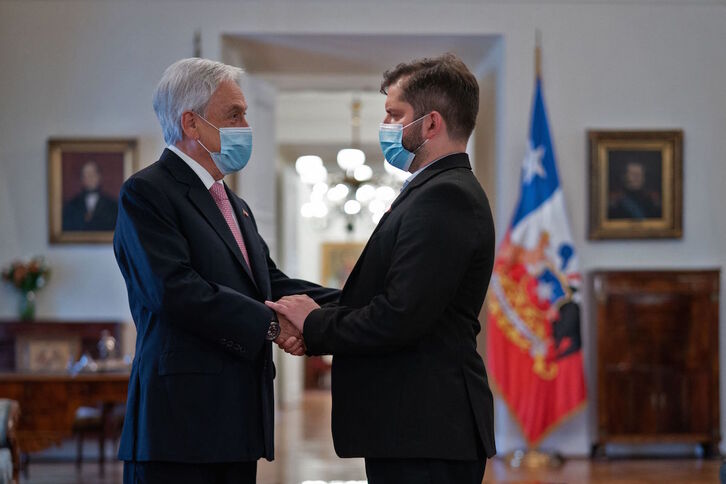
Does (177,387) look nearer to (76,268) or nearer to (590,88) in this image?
(76,268)

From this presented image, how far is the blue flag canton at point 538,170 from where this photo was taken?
687 cm

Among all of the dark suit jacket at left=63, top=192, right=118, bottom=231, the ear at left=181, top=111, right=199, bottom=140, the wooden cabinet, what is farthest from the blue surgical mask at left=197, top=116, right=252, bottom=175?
the wooden cabinet

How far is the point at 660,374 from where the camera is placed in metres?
6.89

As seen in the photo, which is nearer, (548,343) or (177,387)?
(177,387)

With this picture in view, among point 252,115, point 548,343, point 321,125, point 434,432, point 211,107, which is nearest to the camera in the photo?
point 434,432

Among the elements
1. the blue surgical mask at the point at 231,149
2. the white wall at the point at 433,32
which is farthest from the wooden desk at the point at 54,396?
the blue surgical mask at the point at 231,149

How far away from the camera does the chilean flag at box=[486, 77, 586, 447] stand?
265 inches

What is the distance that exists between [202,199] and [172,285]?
31cm

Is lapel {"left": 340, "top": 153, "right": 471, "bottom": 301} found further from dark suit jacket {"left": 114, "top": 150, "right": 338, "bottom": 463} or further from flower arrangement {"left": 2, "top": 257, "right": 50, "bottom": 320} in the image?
flower arrangement {"left": 2, "top": 257, "right": 50, "bottom": 320}

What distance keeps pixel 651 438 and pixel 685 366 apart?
611mm

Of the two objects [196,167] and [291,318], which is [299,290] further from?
[196,167]

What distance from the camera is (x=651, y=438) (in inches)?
270

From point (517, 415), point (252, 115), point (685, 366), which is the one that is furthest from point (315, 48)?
point (685, 366)

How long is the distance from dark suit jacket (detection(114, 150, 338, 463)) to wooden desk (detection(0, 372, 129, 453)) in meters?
4.12
